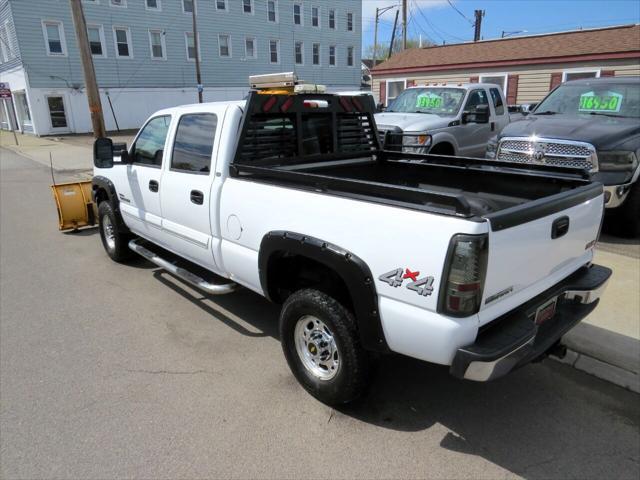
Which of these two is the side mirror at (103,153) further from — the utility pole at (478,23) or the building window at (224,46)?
the utility pole at (478,23)

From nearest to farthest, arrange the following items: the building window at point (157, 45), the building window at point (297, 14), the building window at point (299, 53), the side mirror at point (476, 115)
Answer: the side mirror at point (476, 115)
the building window at point (157, 45)
the building window at point (297, 14)
the building window at point (299, 53)

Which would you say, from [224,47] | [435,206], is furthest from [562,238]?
[224,47]

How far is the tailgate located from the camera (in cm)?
240

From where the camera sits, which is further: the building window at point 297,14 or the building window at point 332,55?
the building window at point 332,55

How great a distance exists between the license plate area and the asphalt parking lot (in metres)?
0.68

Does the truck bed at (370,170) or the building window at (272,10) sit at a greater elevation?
the building window at (272,10)

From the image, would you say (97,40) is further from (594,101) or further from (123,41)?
(594,101)

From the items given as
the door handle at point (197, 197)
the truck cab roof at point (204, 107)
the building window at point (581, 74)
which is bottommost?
the door handle at point (197, 197)

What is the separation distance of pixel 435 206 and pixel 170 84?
3106 centimetres

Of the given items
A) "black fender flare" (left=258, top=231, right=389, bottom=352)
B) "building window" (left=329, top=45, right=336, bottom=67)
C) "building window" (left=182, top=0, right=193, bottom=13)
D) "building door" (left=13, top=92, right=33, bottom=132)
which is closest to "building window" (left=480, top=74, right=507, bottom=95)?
"building window" (left=182, top=0, right=193, bottom=13)

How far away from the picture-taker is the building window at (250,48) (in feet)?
109

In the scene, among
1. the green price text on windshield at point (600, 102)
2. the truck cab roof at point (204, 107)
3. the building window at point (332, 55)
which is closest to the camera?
the truck cab roof at point (204, 107)

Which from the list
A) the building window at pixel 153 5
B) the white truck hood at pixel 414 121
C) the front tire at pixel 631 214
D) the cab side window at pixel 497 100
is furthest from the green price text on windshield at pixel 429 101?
the building window at pixel 153 5

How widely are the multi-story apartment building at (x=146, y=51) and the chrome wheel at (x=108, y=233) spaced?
24180 mm
